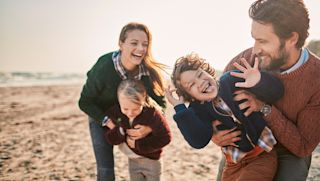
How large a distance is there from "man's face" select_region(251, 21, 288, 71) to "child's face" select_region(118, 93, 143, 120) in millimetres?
1308

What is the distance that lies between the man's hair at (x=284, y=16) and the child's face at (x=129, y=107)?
1.40m

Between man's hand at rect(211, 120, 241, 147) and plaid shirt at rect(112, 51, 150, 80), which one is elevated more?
plaid shirt at rect(112, 51, 150, 80)

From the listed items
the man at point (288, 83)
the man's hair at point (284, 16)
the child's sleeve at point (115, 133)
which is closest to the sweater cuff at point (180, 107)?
the man at point (288, 83)

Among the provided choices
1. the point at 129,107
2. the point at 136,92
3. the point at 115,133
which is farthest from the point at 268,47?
the point at 115,133

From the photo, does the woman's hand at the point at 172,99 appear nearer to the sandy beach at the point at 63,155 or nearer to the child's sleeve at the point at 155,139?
the child's sleeve at the point at 155,139

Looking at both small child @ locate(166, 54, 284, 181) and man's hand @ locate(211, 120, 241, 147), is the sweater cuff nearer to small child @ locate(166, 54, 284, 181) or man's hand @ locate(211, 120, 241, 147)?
small child @ locate(166, 54, 284, 181)

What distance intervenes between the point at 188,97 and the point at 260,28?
81 cm

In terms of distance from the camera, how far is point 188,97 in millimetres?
3309

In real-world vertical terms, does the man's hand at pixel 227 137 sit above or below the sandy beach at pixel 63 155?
above

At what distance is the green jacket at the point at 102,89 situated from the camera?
4.07m

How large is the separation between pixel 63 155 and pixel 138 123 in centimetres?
460

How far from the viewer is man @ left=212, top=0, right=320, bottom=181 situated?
9.75 feet

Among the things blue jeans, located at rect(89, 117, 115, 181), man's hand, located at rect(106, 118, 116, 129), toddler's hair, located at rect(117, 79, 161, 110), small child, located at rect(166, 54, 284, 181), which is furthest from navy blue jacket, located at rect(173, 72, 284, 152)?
blue jeans, located at rect(89, 117, 115, 181)

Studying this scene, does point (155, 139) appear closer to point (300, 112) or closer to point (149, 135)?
point (149, 135)
